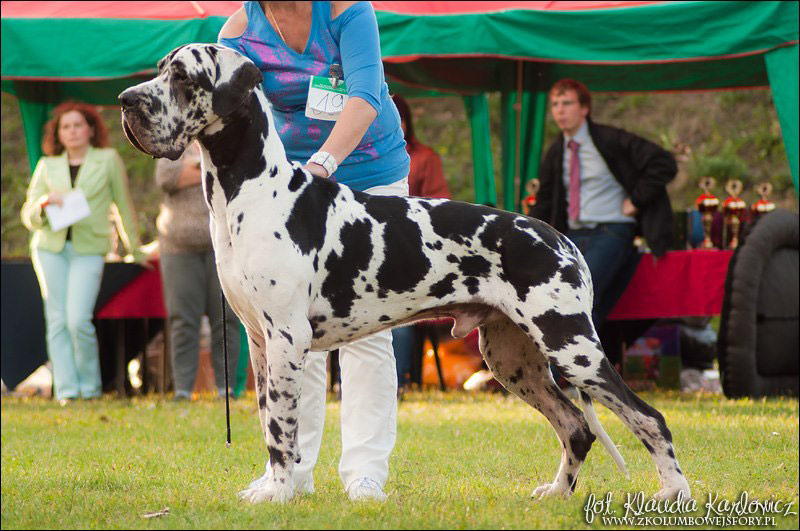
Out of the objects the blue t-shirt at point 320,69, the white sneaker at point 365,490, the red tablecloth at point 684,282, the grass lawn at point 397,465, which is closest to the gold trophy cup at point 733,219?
the red tablecloth at point 684,282

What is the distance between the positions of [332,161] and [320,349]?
700 millimetres

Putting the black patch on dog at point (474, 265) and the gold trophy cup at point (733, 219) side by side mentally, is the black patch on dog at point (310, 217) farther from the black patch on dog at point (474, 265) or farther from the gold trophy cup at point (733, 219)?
the gold trophy cup at point (733, 219)

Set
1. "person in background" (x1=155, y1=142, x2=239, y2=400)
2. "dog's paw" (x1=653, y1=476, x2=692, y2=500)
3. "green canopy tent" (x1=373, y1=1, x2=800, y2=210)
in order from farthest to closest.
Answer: "person in background" (x1=155, y1=142, x2=239, y2=400)
"green canopy tent" (x1=373, y1=1, x2=800, y2=210)
"dog's paw" (x1=653, y1=476, x2=692, y2=500)

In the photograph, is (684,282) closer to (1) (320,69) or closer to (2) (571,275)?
(2) (571,275)

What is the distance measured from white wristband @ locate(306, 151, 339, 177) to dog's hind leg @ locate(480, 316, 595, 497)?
894 mm

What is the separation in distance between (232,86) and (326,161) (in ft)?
1.62

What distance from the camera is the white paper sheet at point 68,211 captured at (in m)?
8.65

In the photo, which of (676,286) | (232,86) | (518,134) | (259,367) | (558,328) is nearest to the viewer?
(232,86)

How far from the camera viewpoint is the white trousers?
A: 4.38 meters

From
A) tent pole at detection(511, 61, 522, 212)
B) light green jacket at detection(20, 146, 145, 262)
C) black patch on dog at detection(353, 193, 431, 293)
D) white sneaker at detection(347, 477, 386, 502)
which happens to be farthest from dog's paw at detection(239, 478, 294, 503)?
tent pole at detection(511, 61, 522, 212)

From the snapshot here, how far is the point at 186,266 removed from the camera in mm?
8586

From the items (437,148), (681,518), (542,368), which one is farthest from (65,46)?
(437,148)

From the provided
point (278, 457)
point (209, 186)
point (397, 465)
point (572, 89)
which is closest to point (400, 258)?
point (209, 186)

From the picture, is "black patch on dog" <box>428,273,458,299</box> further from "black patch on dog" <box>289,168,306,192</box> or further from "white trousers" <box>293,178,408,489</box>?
"black patch on dog" <box>289,168,306,192</box>
